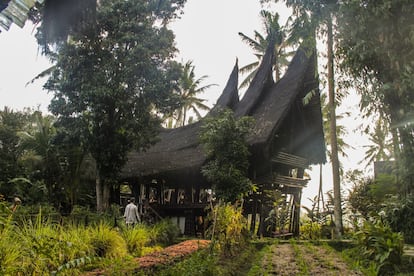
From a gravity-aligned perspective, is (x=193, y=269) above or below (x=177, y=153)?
below

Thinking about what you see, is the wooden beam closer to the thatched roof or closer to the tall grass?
the thatched roof

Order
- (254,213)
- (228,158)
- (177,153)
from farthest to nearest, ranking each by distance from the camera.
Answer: (177,153), (254,213), (228,158)

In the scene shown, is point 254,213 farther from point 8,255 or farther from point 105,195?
point 8,255

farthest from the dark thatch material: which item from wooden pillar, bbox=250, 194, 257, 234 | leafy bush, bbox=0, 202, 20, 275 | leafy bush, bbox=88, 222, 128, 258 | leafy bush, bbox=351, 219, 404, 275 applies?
leafy bush, bbox=0, 202, 20, 275

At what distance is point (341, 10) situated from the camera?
7.32 metres

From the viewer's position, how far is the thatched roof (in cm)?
1294

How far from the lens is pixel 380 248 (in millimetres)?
5820

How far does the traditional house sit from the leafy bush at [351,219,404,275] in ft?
18.4

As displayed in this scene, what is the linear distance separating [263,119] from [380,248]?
7968 mm

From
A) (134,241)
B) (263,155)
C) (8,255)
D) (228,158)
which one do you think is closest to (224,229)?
(134,241)

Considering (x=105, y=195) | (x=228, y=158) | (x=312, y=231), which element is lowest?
(x=312, y=231)

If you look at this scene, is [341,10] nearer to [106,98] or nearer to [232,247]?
[232,247]

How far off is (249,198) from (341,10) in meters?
7.80

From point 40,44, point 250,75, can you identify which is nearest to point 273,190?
point 40,44
